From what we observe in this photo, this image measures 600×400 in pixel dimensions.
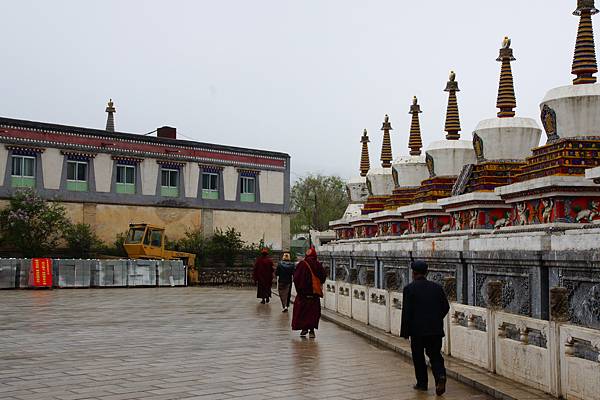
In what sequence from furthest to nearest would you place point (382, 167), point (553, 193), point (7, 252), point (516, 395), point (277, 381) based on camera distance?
point (7, 252), point (382, 167), point (553, 193), point (277, 381), point (516, 395)

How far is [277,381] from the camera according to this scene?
1034 centimetres

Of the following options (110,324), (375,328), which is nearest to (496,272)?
(375,328)

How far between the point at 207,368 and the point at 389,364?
113 inches

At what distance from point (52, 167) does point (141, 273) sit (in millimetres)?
→ 9094

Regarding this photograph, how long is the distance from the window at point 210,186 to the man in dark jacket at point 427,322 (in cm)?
4123

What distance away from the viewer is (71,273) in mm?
37062

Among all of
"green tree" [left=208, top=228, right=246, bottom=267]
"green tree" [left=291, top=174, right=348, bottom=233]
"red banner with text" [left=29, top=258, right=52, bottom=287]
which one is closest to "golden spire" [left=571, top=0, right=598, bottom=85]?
"red banner with text" [left=29, top=258, right=52, bottom=287]

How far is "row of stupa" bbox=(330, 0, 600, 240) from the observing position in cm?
1470

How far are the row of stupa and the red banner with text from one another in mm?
16121

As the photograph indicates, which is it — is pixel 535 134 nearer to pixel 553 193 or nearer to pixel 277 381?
pixel 553 193

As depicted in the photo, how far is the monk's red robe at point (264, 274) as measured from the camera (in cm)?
2652

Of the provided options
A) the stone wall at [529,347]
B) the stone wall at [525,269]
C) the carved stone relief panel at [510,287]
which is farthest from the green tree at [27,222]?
the carved stone relief panel at [510,287]

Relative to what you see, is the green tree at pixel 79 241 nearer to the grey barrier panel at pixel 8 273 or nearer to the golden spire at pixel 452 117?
the grey barrier panel at pixel 8 273

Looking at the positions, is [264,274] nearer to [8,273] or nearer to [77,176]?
[8,273]
